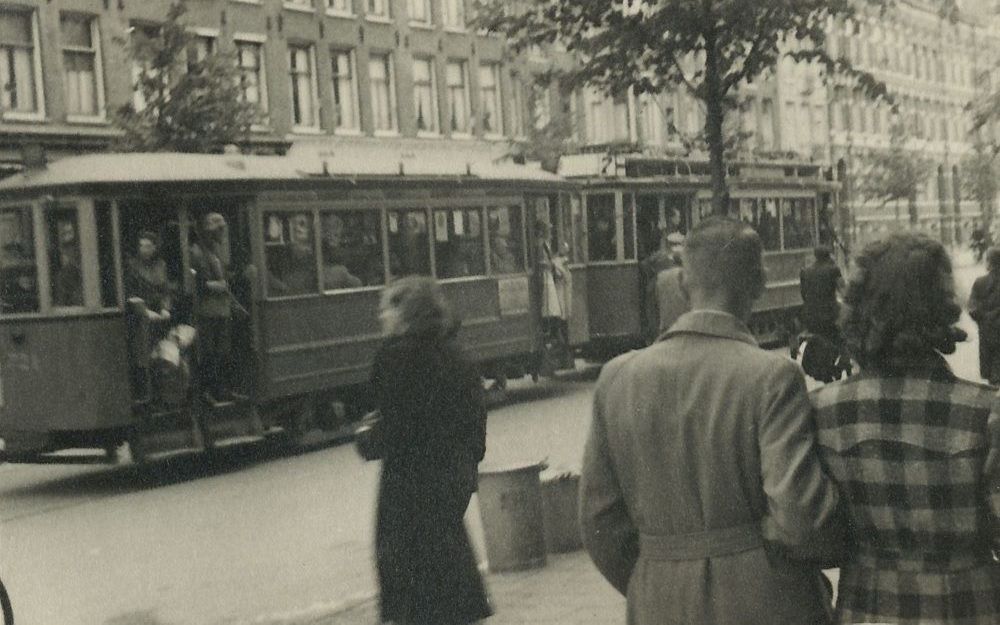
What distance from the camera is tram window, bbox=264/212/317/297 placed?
635 inches

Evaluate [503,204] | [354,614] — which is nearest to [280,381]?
[503,204]

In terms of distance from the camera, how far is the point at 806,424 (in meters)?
3.37

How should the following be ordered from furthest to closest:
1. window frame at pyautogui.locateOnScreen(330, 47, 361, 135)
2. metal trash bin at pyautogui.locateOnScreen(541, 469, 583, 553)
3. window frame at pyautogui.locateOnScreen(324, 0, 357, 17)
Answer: window frame at pyautogui.locateOnScreen(330, 47, 361, 135)
window frame at pyautogui.locateOnScreen(324, 0, 357, 17)
metal trash bin at pyautogui.locateOnScreen(541, 469, 583, 553)

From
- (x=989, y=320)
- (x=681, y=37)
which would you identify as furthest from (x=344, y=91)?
(x=989, y=320)

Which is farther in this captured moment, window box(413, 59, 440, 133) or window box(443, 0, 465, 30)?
window box(443, 0, 465, 30)

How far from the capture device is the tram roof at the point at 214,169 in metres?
14.5

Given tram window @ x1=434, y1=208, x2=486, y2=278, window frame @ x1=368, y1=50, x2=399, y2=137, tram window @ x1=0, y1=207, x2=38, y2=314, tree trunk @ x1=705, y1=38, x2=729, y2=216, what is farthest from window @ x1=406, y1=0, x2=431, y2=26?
tree trunk @ x1=705, y1=38, x2=729, y2=216

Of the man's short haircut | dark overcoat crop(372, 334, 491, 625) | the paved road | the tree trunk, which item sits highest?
the tree trunk

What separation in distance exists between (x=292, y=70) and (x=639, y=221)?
13988mm

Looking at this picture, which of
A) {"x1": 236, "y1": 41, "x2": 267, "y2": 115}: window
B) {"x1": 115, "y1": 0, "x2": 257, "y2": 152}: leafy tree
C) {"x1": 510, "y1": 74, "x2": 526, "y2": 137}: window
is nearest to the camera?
{"x1": 115, "y1": 0, "x2": 257, "y2": 152}: leafy tree

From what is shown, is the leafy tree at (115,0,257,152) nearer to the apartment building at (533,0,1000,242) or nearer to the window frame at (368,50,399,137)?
the apartment building at (533,0,1000,242)

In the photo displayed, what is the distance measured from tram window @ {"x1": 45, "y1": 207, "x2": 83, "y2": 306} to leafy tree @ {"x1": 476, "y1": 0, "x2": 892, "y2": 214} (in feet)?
14.6

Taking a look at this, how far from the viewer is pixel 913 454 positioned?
339 centimetres

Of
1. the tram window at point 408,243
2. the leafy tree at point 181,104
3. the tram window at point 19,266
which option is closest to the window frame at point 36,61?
the leafy tree at point 181,104
